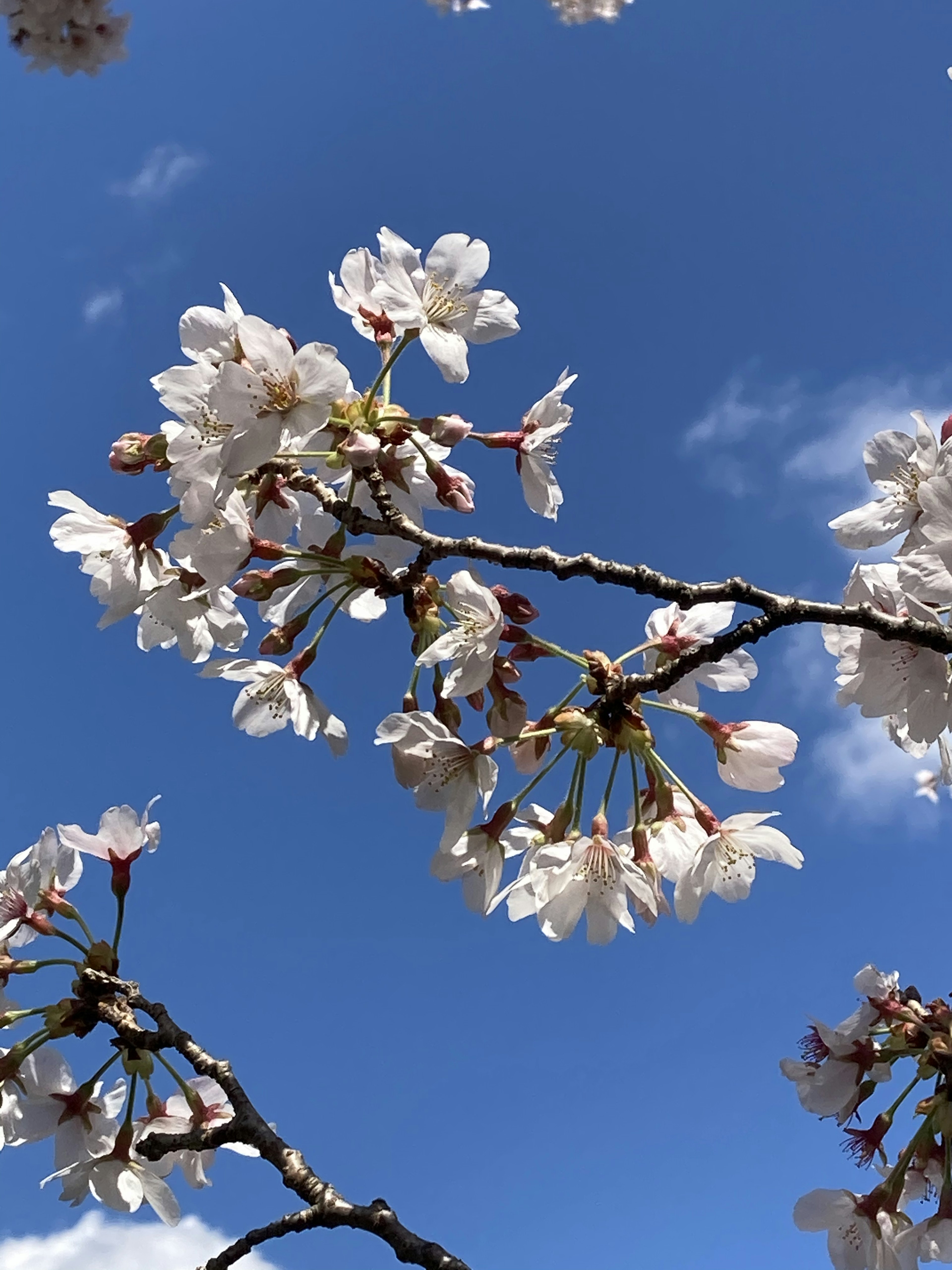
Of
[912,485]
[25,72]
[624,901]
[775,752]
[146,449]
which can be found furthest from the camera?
[25,72]

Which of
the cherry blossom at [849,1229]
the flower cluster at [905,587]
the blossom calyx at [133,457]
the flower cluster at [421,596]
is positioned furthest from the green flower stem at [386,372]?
the cherry blossom at [849,1229]

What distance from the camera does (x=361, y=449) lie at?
2271 millimetres

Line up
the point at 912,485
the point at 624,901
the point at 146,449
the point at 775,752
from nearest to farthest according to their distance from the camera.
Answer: the point at 624,901
the point at 775,752
the point at 146,449
the point at 912,485

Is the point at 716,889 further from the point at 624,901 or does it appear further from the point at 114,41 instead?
the point at 114,41

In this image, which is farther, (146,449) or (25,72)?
(25,72)

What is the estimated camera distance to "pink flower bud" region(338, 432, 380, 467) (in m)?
2.28

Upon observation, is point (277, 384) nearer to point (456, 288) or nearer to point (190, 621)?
point (456, 288)

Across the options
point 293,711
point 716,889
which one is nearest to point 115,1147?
point 293,711

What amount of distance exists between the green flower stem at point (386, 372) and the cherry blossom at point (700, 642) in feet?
3.42

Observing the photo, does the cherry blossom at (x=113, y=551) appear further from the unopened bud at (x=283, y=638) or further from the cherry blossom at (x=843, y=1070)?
the cherry blossom at (x=843, y=1070)

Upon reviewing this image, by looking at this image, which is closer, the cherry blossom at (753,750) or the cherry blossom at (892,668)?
the cherry blossom at (892,668)

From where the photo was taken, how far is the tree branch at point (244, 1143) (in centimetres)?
198

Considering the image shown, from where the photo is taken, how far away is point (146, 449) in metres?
2.66

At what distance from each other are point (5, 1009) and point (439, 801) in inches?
60.6
